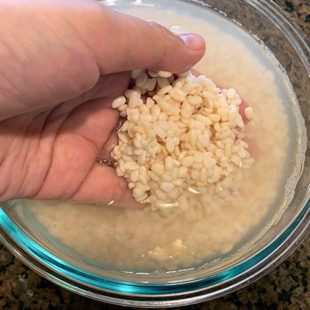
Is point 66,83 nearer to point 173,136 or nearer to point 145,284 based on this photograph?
point 173,136

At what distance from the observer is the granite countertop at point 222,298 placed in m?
0.82

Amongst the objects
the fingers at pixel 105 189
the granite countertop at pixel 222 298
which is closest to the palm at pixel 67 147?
the fingers at pixel 105 189

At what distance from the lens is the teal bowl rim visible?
0.72m

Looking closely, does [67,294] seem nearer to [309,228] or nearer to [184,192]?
[184,192]

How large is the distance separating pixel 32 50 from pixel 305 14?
964 millimetres

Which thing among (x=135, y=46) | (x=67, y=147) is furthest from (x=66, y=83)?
(x=67, y=147)

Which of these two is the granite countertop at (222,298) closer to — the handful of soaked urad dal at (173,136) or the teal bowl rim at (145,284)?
the teal bowl rim at (145,284)

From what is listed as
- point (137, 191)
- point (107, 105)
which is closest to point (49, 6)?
point (107, 105)

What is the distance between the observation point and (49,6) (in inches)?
21.5

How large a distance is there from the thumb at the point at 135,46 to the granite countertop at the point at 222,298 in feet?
1.78

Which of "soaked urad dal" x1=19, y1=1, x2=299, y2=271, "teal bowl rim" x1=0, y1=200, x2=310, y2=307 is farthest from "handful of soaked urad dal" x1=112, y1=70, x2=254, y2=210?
"teal bowl rim" x1=0, y1=200, x2=310, y2=307

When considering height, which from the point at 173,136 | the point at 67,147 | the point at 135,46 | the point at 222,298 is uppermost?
the point at 135,46

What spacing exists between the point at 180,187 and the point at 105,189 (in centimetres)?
18

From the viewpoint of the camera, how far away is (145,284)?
2.42ft
